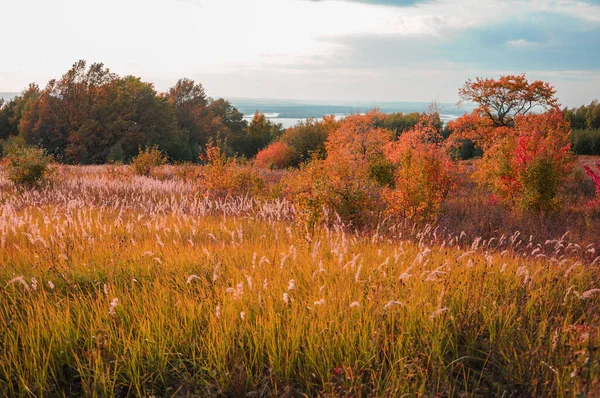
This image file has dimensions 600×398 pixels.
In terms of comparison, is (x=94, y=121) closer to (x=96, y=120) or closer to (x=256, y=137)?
(x=96, y=120)

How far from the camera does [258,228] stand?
8.13 m

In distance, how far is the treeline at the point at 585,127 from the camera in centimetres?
7062

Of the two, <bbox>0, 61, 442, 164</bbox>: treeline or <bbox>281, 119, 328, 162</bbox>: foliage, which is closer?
<bbox>0, 61, 442, 164</bbox>: treeline

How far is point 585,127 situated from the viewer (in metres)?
87.4

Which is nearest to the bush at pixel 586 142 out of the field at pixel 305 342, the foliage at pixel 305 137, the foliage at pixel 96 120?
the foliage at pixel 305 137

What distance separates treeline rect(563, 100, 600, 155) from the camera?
7062cm

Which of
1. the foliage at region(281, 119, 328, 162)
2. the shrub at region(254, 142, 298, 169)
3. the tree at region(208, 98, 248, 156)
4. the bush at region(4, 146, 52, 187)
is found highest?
the tree at region(208, 98, 248, 156)

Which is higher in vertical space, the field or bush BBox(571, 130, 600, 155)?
bush BBox(571, 130, 600, 155)

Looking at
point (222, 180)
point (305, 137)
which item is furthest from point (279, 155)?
point (222, 180)

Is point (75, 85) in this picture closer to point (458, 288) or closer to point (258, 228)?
point (258, 228)

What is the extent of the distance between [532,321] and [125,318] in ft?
11.7

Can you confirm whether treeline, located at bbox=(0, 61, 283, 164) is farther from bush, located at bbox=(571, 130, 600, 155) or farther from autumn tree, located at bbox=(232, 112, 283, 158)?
bush, located at bbox=(571, 130, 600, 155)

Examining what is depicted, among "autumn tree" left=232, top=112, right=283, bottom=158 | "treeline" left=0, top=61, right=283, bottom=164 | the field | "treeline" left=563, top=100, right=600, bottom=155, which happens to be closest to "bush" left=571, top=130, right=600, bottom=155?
"treeline" left=563, top=100, right=600, bottom=155

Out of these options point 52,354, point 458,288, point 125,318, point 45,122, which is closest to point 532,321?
point 458,288
